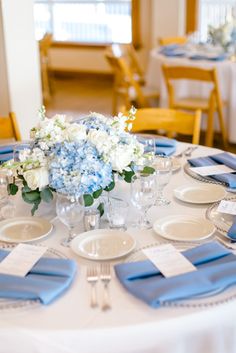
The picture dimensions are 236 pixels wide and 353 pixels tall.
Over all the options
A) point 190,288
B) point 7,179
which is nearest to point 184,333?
point 190,288

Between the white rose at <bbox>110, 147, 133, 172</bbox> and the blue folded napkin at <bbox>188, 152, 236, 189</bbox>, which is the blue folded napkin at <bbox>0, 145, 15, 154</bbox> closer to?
the blue folded napkin at <bbox>188, 152, 236, 189</bbox>

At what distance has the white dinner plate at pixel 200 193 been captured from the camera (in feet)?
5.98

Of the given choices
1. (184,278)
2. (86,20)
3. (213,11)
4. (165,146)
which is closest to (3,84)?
(165,146)

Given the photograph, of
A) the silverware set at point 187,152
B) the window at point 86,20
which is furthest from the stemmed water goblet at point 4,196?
the window at point 86,20

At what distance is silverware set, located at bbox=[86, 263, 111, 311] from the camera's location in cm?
124

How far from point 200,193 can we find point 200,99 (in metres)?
2.83

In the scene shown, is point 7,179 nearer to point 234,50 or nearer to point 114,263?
point 114,263

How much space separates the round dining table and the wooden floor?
182 inches

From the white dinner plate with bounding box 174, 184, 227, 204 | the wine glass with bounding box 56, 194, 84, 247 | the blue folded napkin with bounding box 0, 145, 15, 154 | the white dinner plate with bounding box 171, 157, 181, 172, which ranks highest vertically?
the wine glass with bounding box 56, 194, 84, 247

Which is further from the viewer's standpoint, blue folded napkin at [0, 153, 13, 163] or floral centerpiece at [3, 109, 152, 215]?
blue folded napkin at [0, 153, 13, 163]

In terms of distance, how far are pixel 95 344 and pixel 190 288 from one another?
0.25 metres

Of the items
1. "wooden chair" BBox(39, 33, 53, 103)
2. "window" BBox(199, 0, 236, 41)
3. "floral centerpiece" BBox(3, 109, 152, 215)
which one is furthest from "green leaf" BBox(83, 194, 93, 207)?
"window" BBox(199, 0, 236, 41)

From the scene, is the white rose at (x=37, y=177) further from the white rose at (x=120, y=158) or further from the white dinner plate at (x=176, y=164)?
the white dinner plate at (x=176, y=164)

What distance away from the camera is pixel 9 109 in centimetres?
338
